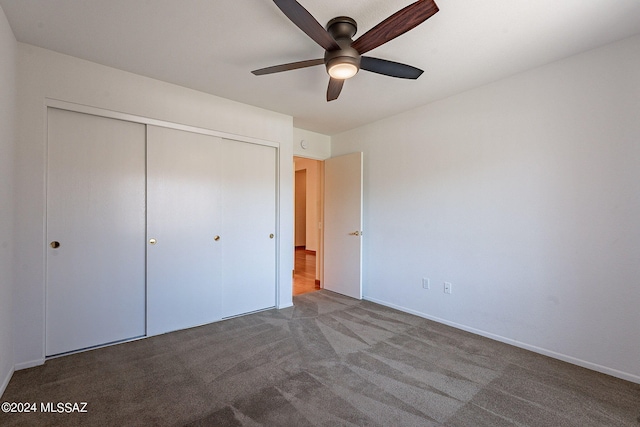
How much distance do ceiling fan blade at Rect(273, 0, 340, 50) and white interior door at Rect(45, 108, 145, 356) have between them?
2049mm

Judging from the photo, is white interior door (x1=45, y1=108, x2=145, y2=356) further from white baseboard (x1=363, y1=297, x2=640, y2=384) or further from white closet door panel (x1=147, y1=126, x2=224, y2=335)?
white baseboard (x1=363, y1=297, x2=640, y2=384)

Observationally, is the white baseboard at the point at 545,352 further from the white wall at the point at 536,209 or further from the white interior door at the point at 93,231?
the white interior door at the point at 93,231

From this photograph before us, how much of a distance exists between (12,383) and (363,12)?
11.8 feet

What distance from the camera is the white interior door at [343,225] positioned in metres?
4.10

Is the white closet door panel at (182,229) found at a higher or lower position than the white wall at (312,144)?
lower

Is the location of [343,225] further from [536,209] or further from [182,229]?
[536,209]

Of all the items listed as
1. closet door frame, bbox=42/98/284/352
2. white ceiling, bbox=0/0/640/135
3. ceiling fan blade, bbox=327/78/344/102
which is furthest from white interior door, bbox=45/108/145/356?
ceiling fan blade, bbox=327/78/344/102

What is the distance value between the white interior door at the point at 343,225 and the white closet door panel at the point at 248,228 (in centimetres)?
112

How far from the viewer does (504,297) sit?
2738 millimetres

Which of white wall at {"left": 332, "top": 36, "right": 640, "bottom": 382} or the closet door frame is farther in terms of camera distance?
the closet door frame

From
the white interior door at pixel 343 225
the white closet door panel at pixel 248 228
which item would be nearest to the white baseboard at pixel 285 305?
the white closet door panel at pixel 248 228

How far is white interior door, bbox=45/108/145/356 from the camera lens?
2.38 m

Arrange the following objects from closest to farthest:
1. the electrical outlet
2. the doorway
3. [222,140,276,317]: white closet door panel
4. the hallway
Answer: the electrical outlet < [222,140,276,317]: white closet door panel < the hallway < the doorway

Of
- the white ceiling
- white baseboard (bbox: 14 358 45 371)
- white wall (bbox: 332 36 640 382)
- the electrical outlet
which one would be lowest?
white baseboard (bbox: 14 358 45 371)
